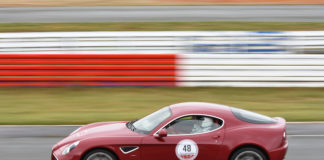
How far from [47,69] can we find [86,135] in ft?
24.8

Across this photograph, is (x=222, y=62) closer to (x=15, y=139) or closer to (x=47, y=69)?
(x=47, y=69)

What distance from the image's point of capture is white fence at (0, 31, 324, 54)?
54.3 ft

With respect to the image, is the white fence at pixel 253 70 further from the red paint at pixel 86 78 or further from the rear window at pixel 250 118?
the rear window at pixel 250 118

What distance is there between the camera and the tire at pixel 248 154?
7.26m

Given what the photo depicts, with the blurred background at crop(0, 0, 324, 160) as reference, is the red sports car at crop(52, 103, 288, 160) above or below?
below

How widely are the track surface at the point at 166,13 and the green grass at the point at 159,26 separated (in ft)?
2.72

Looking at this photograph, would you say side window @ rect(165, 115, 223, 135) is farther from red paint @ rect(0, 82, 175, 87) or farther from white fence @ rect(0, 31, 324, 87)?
red paint @ rect(0, 82, 175, 87)

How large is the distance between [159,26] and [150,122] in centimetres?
1423

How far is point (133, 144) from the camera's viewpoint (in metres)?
7.20

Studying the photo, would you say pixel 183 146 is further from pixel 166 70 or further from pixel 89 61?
pixel 89 61

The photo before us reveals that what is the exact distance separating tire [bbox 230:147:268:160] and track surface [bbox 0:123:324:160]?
4.87 ft

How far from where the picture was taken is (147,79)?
14.7 m

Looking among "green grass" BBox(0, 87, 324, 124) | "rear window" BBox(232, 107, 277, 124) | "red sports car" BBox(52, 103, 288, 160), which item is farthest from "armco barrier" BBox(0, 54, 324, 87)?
"red sports car" BBox(52, 103, 288, 160)

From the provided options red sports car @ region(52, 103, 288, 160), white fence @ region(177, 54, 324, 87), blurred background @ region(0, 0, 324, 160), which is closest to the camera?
red sports car @ region(52, 103, 288, 160)
